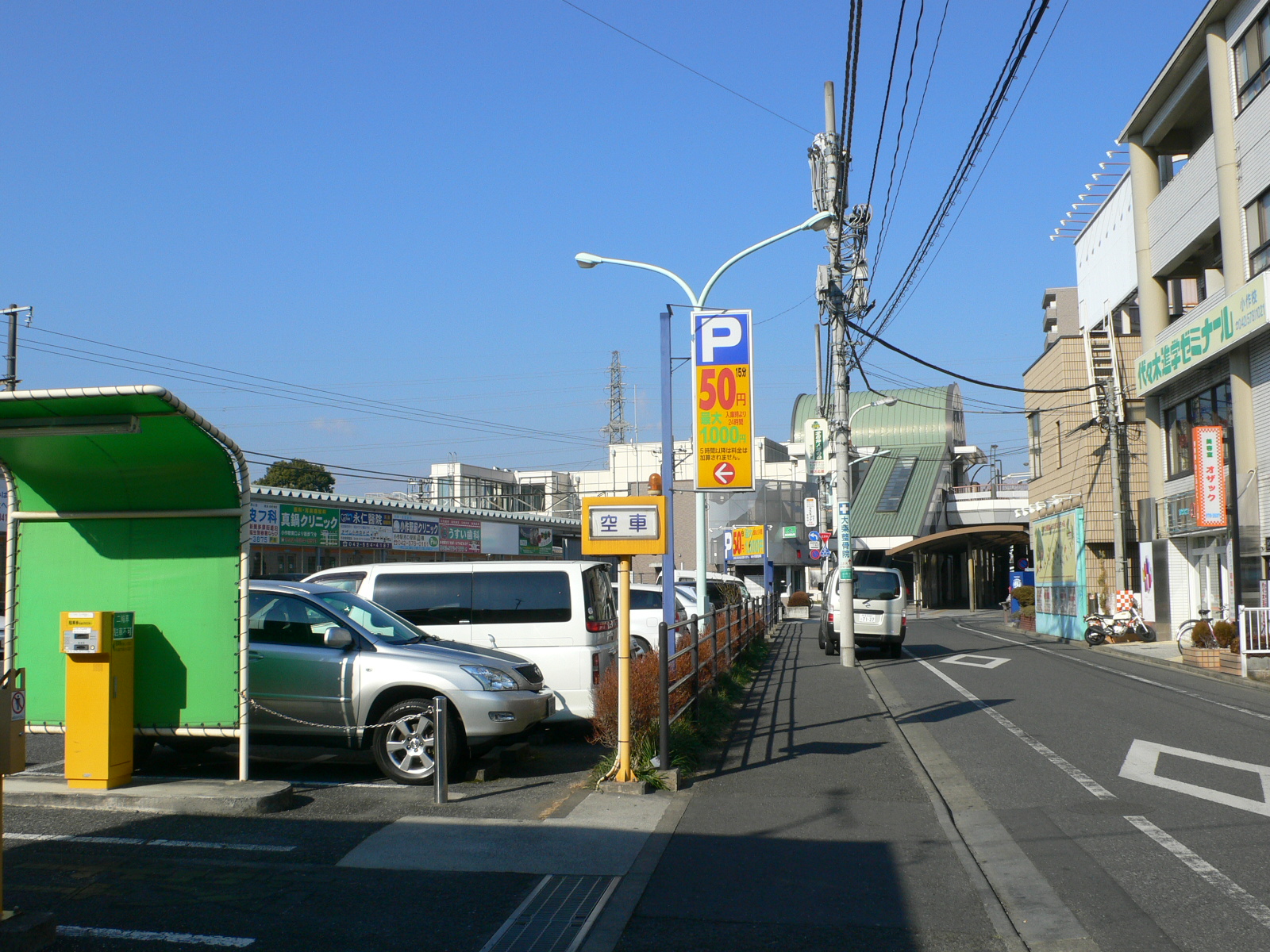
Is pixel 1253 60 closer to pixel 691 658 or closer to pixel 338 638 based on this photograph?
pixel 691 658

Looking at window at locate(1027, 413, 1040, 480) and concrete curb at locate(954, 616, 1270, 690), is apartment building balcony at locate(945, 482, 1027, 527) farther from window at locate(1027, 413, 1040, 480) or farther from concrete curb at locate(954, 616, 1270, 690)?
concrete curb at locate(954, 616, 1270, 690)

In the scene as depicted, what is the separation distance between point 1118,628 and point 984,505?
148 ft

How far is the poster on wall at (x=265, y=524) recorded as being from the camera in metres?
31.7

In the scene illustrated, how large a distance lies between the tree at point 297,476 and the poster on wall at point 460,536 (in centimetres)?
3020

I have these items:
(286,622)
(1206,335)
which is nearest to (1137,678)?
(1206,335)

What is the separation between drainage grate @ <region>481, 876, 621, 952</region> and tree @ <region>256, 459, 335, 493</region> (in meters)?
67.9

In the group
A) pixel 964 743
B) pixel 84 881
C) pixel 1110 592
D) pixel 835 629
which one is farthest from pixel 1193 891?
pixel 1110 592

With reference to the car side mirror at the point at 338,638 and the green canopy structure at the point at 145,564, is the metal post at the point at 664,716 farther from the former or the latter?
the green canopy structure at the point at 145,564

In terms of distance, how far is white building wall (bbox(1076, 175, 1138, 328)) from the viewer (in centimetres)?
3531

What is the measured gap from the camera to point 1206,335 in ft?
81.8

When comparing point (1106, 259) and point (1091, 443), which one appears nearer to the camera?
point (1091, 443)

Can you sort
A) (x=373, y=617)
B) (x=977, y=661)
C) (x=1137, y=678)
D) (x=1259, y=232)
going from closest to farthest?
(x=373, y=617), (x=1137, y=678), (x=1259, y=232), (x=977, y=661)

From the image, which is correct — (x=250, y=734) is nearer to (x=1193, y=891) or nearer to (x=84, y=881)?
(x=84, y=881)

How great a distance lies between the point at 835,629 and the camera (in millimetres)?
25094
